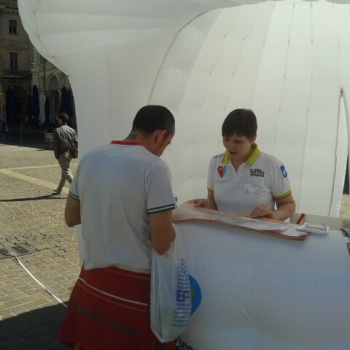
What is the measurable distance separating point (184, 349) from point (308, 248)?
0.93m

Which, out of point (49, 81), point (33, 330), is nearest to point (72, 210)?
point (33, 330)

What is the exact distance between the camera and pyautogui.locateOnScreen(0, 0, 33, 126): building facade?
47.2 meters

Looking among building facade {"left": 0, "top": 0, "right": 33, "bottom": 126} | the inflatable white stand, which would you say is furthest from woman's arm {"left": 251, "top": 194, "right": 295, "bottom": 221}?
building facade {"left": 0, "top": 0, "right": 33, "bottom": 126}

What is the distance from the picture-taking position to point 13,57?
1914 inches

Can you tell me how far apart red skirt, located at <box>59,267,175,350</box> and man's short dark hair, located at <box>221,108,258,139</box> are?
1255 mm

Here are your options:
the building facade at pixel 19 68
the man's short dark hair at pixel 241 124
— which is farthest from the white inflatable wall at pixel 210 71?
the building facade at pixel 19 68

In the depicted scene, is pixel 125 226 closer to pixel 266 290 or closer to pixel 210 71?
pixel 266 290

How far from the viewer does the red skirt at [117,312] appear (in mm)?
2178

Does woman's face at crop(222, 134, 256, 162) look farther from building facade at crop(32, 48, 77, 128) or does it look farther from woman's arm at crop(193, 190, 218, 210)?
building facade at crop(32, 48, 77, 128)

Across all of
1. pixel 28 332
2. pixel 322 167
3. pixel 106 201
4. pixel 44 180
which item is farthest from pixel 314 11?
pixel 44 180

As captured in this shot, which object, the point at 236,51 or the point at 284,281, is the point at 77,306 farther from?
the point at 236,51

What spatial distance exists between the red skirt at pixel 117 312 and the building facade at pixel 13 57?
46.5 metres

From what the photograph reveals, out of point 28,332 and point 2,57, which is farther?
point 2,57

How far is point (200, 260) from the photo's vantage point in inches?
93.8
